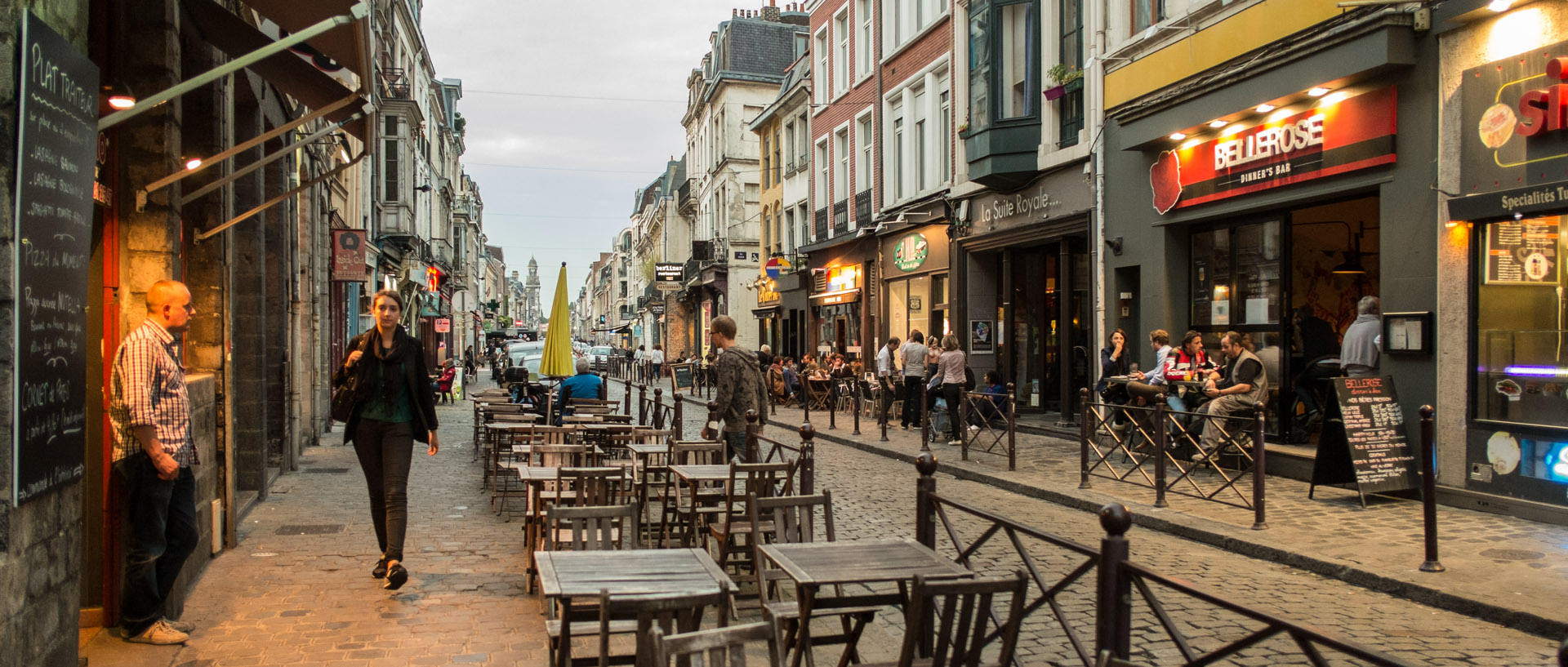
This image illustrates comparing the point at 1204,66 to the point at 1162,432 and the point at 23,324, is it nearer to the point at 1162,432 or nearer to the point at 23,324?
the point at 1162,432

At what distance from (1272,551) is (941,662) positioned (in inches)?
202

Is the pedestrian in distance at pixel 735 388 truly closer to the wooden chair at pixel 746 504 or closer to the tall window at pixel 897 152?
the wooden chair at pixel 746 504

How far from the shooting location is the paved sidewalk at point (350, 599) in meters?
5.33

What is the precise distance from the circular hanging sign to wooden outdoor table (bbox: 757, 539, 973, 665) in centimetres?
1892

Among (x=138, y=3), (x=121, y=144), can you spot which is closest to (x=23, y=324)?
(x=121, y=144)

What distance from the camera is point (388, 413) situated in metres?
6.64

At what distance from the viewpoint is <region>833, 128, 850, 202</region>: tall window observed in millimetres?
28812

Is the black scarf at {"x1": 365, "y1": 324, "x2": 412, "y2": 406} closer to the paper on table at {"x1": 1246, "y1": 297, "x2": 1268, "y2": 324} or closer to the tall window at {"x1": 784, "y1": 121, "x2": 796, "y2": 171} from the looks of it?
the paper on table at {"x1": 1246, "y1": 297, "x2": 1268, "y2": 324}

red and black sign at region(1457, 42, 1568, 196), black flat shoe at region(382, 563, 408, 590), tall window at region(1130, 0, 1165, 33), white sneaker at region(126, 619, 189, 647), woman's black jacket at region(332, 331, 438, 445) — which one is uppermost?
tall window at region(1130, 0, 1165, 33)

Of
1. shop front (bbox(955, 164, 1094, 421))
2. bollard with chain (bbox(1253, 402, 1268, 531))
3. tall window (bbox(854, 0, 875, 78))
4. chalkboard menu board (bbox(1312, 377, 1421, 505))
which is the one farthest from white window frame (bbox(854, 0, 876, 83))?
bollard with chain (bbox(1253, 402, 1268, 531))

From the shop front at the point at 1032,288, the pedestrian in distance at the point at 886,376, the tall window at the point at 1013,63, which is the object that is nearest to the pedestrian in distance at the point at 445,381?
the pedestrian in distance at the point at 886,376

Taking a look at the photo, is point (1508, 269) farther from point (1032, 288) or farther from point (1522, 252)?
point (1032, 288)

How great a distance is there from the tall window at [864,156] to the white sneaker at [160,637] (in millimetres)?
22347

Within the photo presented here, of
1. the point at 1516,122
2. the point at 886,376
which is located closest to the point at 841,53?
the point at 886,376
